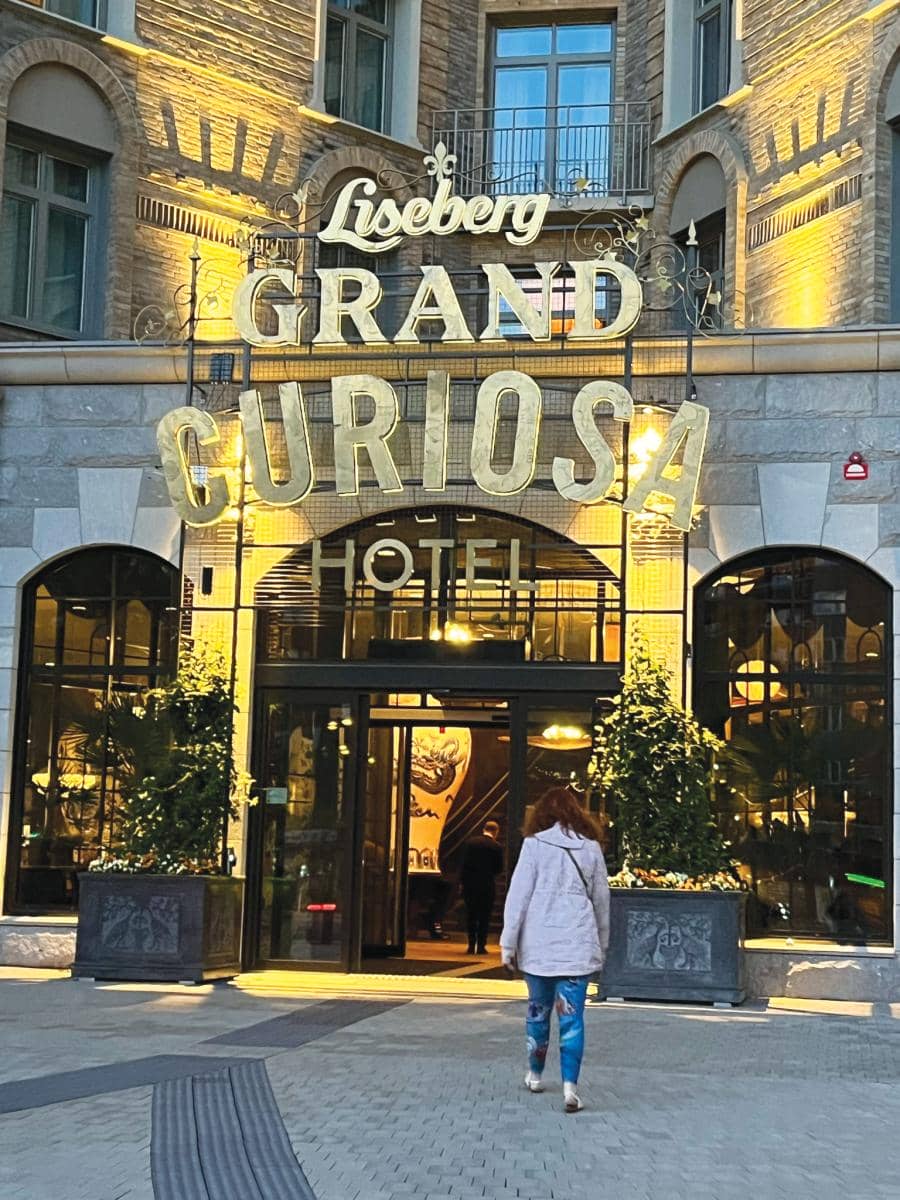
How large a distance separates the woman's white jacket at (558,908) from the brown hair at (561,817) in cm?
5

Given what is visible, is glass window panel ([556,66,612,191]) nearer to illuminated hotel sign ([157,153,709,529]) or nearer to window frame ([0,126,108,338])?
illuminated hotel sign ([157,153,709,529])

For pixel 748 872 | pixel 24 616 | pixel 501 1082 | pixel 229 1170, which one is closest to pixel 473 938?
pixel 748 872

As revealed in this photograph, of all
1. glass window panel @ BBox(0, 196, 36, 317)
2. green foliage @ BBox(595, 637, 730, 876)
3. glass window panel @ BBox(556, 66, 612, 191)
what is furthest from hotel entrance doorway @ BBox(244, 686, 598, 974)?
glass window panel @ BBox(556, 66, 612, 191)

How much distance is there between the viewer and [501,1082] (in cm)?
→ 990

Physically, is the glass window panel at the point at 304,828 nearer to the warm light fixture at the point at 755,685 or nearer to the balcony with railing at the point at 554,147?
the warm light fixture at the point at 755,685

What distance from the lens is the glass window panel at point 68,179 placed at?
1761 cm

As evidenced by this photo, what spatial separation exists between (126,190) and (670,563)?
6929 mm

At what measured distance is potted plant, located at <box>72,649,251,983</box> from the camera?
14609 millimetres

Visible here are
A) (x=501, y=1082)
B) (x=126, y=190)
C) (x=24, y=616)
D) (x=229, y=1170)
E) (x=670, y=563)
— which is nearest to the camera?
(x=229, y=1170)

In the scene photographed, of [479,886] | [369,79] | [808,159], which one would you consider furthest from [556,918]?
[369,79]

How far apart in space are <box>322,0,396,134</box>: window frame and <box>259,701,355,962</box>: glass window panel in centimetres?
746

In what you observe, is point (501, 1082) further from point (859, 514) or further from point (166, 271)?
point (166, 271)

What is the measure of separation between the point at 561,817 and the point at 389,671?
628 centimetres

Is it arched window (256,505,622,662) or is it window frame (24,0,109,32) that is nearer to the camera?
arched window (256,505,622,662)
